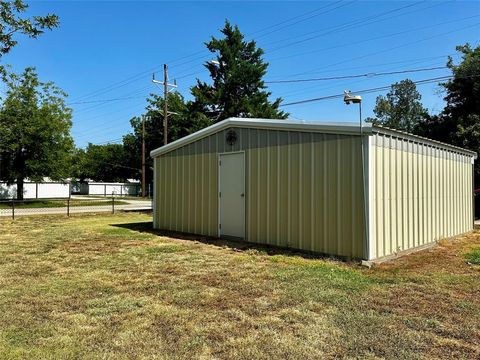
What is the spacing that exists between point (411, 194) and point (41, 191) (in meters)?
35.6

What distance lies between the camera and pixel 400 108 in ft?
160

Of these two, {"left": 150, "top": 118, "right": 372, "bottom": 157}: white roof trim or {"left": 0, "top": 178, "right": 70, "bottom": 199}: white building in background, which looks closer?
{"left": 150, "top": 118, "right": 372, "bottom": 157}: white roof trim

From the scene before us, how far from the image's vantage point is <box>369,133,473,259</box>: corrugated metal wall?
688cm

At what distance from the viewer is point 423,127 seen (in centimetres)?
→ 2342

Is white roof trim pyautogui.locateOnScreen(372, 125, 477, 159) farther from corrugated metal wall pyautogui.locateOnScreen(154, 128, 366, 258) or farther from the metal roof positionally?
corrugated metal wall pyautogui.locateOnScreen(154, 128, 366, 258)

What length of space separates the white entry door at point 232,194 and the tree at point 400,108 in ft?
137

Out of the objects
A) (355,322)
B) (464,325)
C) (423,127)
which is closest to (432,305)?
(464,325)

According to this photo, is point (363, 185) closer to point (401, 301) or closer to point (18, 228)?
point (401, 301)

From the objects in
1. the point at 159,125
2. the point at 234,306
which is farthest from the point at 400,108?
the point at 234,306

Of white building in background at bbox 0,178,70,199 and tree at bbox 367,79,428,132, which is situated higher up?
tree at bbox 367,79,428,132

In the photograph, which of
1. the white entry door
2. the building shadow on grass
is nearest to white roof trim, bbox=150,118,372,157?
the white entry door

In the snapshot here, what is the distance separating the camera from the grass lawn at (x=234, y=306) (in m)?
3.31

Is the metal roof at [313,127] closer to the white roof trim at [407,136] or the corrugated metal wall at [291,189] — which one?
the white roof trim at [407,136]

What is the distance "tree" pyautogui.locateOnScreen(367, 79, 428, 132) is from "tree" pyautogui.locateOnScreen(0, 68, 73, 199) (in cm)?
3528
